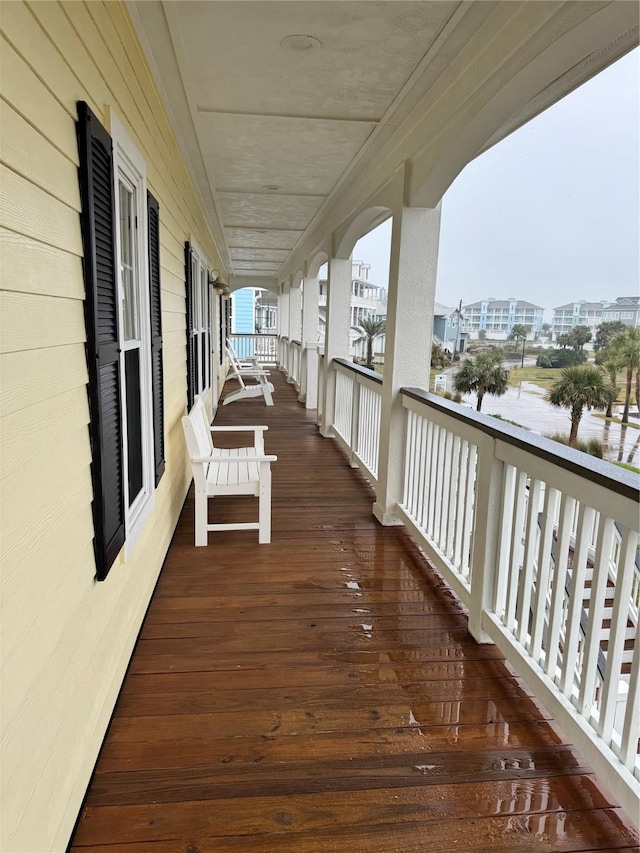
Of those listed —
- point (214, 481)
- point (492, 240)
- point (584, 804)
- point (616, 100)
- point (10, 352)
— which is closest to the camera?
point (10, 352)

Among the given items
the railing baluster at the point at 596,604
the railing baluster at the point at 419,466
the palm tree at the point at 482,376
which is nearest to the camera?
the railing baluster at the point at 596,604

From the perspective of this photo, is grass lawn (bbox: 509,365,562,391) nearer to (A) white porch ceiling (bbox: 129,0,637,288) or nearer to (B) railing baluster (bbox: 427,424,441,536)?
(B) railing baluster (bbox: 427,424,441,536)

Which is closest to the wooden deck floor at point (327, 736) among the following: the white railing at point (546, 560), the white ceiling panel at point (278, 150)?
the white railing at point (546, 560)

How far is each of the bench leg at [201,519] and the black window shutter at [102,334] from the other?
145cm

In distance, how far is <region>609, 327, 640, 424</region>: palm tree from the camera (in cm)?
170

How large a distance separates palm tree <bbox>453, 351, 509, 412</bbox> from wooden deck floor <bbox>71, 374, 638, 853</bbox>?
44.2 inches

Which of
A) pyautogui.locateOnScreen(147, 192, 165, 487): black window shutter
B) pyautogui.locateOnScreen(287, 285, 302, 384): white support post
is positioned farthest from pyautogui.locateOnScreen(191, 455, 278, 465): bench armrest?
pyautogui.locateOnScreen(287, 285, 302, 384): white support post

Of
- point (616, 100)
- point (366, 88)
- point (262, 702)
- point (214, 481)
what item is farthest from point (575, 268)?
point (214, 481)

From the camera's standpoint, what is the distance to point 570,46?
2049 millimetres

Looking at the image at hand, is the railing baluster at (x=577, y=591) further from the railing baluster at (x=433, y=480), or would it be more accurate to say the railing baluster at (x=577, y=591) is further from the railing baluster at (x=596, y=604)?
the railing baluster at (x=433, y=480)

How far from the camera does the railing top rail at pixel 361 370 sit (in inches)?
192

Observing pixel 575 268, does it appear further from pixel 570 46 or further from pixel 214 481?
pixel 214 481

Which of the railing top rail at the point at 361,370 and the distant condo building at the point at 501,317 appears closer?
the distant condo building at the point at 501,317

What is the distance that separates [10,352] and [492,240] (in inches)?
90.1
